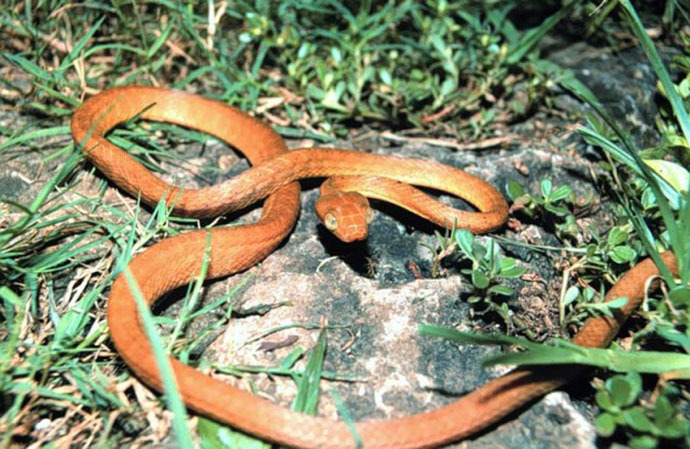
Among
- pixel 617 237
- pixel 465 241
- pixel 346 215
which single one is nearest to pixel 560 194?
pixel 617 237

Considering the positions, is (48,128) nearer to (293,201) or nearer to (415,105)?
(293,201)

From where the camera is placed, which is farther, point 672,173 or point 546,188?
point 546,188

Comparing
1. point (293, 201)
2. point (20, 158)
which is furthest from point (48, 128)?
point (293, 201)

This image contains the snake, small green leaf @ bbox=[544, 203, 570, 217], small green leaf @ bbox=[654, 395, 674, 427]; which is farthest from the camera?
small green leaf @ bbox=[544, 203, 570, 217]

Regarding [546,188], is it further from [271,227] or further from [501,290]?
[271,227]

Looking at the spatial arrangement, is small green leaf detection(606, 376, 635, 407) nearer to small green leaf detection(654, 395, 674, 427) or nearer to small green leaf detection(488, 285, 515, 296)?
small green leaf detection(654, 395, 674, 427)

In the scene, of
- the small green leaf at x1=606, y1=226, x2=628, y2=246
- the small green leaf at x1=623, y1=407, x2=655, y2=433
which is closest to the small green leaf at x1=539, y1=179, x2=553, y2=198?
the small green leaf at x1=606, y1=226, x2=628, y2=246
